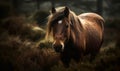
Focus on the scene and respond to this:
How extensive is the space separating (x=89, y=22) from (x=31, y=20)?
12.1ft

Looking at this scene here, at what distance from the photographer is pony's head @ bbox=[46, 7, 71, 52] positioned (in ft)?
21.5

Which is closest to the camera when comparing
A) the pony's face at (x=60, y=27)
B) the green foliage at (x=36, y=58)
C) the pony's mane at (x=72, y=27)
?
the pony's face at (x=60, y=27)

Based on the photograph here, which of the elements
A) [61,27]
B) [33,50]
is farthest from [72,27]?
[33,50]

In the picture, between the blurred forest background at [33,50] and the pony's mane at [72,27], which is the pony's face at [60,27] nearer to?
the pony's mane at [72,27]

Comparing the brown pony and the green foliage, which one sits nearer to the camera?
the brown pony

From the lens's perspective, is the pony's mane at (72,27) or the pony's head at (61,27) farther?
the pony's mane at (72,27)

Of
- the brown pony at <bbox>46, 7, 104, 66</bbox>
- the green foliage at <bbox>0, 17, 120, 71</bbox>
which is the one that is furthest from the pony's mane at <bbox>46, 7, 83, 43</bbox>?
the green foliage at <bbox>0, 17, 120, 71</bbox>

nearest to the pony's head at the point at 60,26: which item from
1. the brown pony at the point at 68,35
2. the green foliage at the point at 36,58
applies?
the brown pony at the point at 68,35

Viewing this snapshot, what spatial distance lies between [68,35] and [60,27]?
238 mm

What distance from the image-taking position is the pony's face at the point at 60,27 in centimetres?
653

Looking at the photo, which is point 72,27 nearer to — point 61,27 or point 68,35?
point 68,35

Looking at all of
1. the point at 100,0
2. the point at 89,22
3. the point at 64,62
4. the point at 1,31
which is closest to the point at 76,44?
the point at 64,62

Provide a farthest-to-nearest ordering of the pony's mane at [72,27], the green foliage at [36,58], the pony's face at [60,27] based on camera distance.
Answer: the green foliage at [36,58]
the pony's mane at [72,27]
the pony's face at [60,27]

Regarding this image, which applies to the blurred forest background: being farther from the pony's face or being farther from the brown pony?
the pony's face
